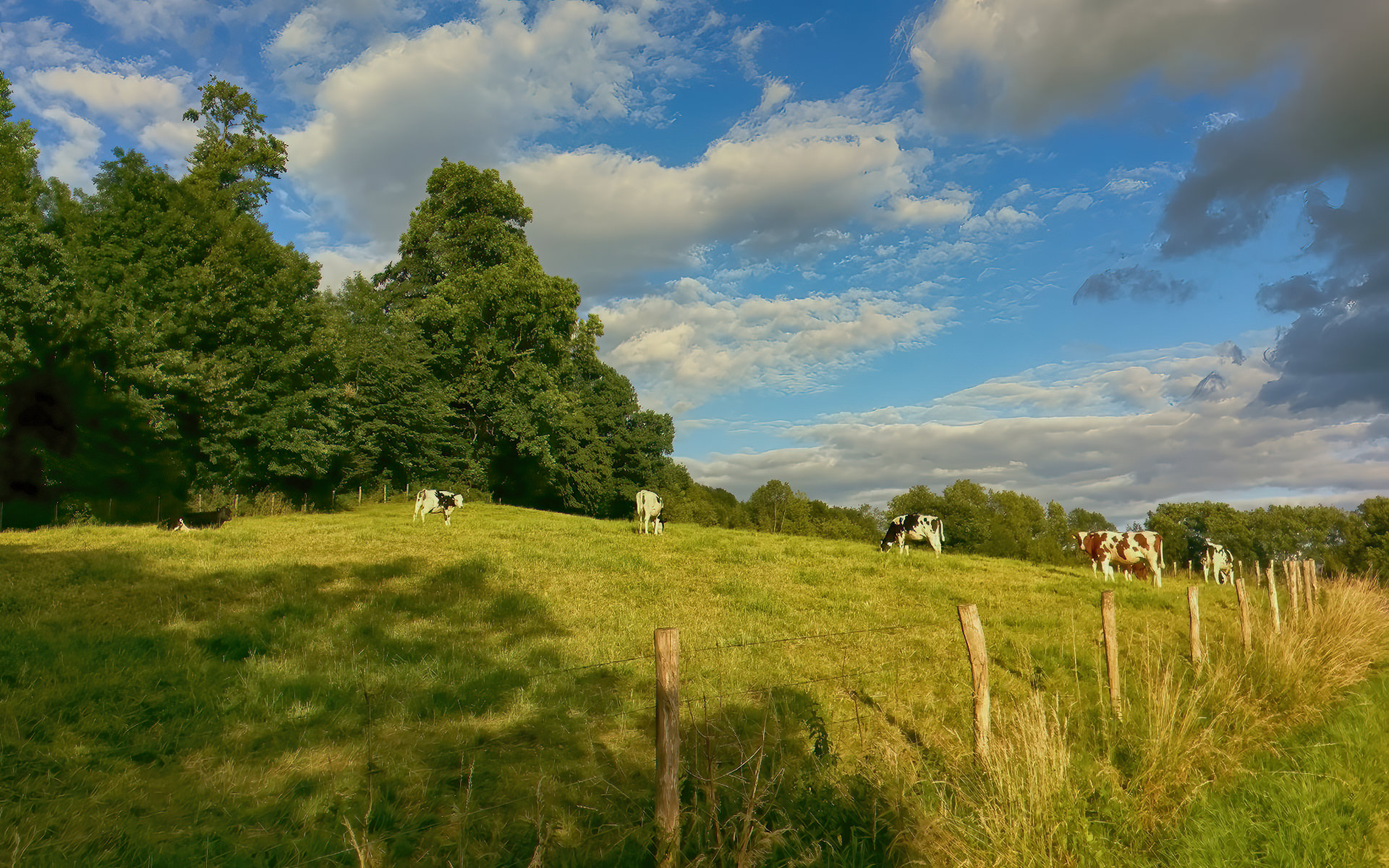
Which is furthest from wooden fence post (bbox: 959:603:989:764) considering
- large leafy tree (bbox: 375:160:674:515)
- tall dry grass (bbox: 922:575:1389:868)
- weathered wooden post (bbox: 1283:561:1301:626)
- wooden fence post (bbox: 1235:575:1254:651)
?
large leafy tree (bbox: 375:160:674:515)

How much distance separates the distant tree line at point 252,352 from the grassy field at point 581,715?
14.0 m

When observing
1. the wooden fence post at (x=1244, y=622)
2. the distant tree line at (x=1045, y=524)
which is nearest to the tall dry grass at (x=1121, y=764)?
the wooden fence post at (x=1244, y=622)

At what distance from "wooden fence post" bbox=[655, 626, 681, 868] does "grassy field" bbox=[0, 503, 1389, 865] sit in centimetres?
23

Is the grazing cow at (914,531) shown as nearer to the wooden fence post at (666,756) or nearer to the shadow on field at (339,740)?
the shadow on field at (339,740)

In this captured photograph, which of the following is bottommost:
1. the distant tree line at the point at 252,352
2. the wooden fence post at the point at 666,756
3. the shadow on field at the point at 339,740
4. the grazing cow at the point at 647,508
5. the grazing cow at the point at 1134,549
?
the shadow on field at the point at 339,740

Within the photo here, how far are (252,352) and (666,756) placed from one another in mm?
34493

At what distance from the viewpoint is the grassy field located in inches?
218

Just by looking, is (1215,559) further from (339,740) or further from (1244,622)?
(339,740)

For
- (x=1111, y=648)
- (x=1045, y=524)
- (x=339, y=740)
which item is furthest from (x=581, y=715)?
(x=1045, y=524)

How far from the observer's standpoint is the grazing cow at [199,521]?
2545 cm

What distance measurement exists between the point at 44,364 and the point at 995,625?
34765 mm

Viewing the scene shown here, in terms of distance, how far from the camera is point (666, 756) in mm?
4816

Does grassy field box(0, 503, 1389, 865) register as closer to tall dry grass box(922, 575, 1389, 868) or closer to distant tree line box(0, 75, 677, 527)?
tall dry grass box(922, 575, 1389, 868)

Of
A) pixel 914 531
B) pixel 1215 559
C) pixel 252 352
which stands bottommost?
pixel 1215 559
